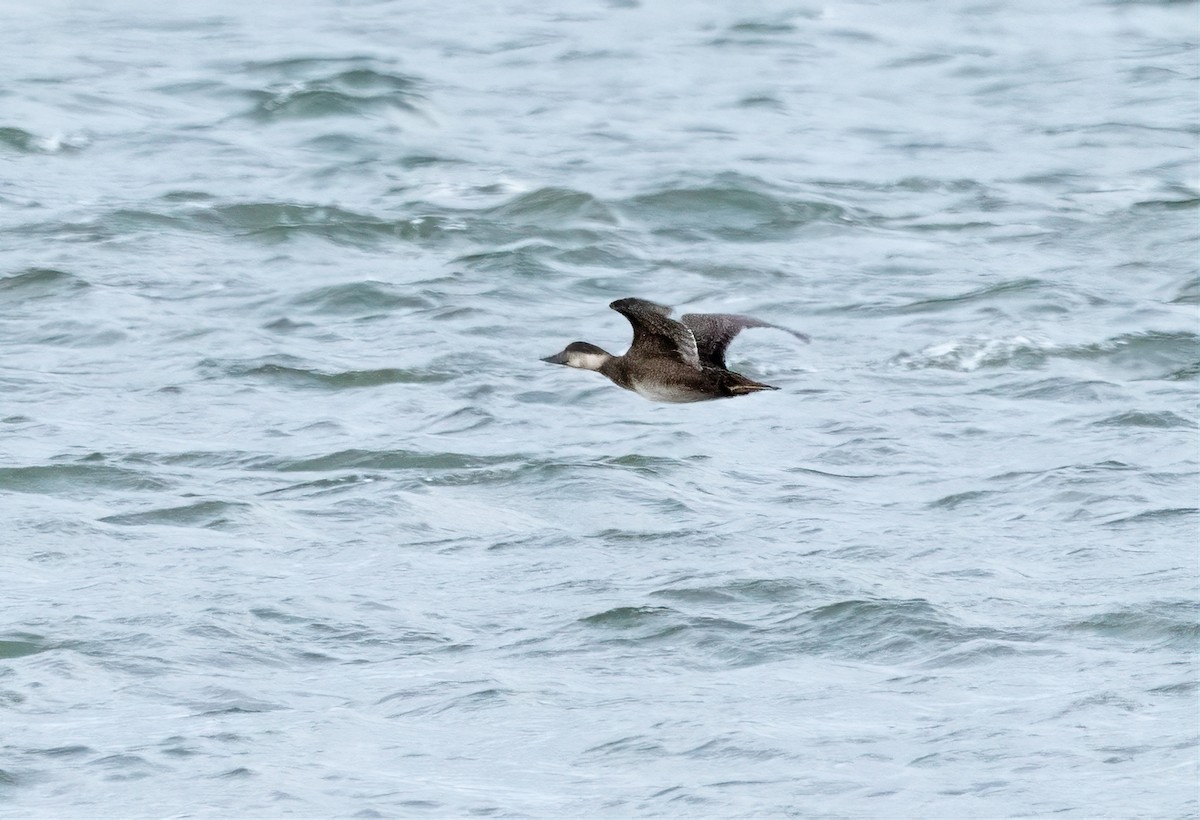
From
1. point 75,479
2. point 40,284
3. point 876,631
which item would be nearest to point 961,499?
point 876,631

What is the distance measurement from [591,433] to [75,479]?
3006 millimetres

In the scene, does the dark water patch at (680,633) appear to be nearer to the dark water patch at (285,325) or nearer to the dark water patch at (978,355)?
the dark water patch at (978,355)

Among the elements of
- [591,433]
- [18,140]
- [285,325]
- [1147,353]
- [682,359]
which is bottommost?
[591,433]

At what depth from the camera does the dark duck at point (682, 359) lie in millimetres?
9273

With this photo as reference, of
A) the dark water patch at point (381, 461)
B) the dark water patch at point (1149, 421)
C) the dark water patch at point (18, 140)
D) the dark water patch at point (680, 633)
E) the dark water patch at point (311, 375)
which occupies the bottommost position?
the dark water patch at point (381, 461)

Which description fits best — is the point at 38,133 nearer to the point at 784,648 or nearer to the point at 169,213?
the point at 169,213

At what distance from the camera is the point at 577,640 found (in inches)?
404

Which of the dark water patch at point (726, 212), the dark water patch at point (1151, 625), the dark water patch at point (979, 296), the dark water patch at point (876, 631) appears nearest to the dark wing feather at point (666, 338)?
the dark water patch at point (876, 631)

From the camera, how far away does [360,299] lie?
15633 mm

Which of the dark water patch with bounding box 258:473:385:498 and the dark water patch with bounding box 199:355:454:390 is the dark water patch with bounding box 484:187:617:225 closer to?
the dark water patch with bounding box 199:355:454:390

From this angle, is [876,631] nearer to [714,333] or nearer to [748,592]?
[748,592]

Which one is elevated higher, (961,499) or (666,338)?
(666,338)

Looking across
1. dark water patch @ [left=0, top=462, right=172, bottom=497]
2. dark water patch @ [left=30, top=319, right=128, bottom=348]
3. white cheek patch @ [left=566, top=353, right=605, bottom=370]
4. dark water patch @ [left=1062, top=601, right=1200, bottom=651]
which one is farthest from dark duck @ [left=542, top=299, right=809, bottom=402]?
dark water patch @ [left=30, top=319, right=128, bottom=348]

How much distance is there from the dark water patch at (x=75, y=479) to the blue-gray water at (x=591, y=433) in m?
0.05
